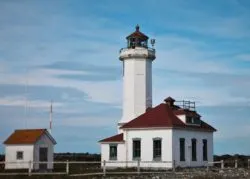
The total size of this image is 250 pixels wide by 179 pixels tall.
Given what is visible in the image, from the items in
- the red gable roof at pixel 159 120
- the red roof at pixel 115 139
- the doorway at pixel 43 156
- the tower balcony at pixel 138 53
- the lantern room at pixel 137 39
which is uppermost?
the lantern room at pixel 137 39

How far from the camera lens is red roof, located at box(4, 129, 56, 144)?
3269 cm

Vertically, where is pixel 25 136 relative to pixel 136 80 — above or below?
below

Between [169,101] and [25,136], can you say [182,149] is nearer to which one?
[169,101]

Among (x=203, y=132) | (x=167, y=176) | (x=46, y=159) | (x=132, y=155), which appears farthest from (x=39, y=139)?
(x=203, y=132)

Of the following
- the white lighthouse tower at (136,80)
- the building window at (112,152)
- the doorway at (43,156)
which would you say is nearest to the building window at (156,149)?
the building window at (112,152)

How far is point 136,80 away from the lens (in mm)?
40094

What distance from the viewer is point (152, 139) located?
35.1 meters

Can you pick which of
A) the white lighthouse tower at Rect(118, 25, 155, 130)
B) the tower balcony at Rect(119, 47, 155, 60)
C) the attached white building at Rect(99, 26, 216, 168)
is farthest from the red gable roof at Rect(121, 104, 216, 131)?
the tower balcony at Rect(119, 47, 155, 60)

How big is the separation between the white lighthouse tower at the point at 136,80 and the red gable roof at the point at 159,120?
109 inches

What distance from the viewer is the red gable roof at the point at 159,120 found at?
114 ft

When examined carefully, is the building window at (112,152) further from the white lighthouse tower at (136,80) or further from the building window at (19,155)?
the building window at (19,155)

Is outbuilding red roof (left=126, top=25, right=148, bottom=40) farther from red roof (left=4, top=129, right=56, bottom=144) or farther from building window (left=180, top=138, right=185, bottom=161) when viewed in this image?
red roof (left=4, top=129, right=56, bottom=144)

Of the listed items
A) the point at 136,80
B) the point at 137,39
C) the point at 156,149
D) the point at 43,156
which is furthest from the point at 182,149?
the point at 137,39

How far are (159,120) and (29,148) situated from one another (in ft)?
30.0
